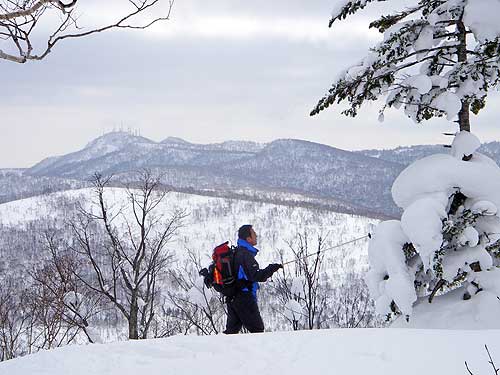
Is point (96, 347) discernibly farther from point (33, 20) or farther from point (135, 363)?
point (33, 20)

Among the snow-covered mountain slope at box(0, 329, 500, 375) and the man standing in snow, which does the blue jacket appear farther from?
the snow-covered mountain slope at box(0, 329, 500, 375)

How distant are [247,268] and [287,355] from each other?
1510 millimetres

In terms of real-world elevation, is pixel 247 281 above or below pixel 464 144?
below

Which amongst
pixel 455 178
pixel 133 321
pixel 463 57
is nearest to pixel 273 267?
pixel 455 178

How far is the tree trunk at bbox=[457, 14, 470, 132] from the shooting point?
18.0 ft

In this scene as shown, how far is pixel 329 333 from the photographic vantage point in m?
3.95

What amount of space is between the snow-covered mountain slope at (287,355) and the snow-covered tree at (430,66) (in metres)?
2.78

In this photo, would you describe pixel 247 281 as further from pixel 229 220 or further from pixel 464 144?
pixel 229 220

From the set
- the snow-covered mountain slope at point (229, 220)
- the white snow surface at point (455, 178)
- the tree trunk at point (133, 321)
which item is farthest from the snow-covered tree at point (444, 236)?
the snow-covered mountain slope at point (229, 220)

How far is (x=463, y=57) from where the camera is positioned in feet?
18.2

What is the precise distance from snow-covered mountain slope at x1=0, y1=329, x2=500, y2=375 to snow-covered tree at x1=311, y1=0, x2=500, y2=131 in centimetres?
278

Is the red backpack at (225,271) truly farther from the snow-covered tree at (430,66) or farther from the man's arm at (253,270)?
the snow-covered tree at (430,66)

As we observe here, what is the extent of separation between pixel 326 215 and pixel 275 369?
175 metres

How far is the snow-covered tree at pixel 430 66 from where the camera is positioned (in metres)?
5.11
